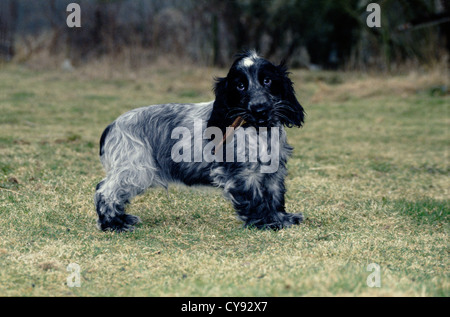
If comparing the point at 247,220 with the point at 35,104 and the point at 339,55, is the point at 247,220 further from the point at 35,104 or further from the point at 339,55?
the point at 339,55

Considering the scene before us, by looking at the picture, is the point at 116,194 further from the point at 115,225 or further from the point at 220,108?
the point at 220,108

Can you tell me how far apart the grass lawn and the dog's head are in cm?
82

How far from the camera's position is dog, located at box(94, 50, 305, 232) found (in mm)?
4988

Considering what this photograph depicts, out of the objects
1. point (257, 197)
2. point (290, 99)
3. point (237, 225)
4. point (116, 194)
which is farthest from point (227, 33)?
point (116, 194)

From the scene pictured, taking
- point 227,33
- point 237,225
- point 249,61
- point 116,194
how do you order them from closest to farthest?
1. point 249,61
2. point 116,194
3. point 237,225
4. point 227,33

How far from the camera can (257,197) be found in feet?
17.0

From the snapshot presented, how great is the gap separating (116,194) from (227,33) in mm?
15748

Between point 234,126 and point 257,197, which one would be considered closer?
point 234,126

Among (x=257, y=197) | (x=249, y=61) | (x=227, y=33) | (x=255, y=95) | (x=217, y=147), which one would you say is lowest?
(x=257, y=197)

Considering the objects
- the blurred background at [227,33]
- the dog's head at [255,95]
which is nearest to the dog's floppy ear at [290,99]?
the dog's head at [255,95]

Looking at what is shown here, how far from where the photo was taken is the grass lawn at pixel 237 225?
12.6 ft

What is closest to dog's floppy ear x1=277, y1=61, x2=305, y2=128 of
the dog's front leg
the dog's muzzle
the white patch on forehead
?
the white patch on forehead

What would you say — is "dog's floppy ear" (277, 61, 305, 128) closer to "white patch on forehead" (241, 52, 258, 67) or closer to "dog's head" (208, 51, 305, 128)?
"dog's head" (208, 51, 305, 128)

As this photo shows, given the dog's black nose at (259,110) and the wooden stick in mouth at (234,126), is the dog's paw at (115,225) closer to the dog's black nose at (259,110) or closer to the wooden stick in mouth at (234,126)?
the wooden stick in mouth at (234,126)
